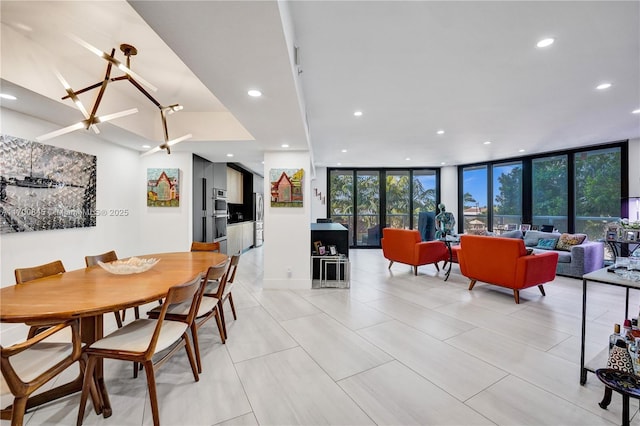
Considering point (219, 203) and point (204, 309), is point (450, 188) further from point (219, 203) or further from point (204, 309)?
point (204, 309)

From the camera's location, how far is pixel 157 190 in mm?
4312

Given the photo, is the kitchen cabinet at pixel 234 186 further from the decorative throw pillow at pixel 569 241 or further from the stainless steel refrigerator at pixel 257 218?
the decorative throw pillow at pixel 569 241

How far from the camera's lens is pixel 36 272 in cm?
206

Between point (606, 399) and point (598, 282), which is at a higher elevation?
point (598, 282)

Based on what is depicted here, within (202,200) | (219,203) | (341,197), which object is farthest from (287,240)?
(341,197)

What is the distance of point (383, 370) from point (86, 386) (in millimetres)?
1974

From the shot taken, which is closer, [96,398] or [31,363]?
[31,363]

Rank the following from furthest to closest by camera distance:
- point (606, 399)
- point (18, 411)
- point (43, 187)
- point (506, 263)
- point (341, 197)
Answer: point (341, 197), point (506, 263), point (43, 187), point (606, 399), point (18, 411)

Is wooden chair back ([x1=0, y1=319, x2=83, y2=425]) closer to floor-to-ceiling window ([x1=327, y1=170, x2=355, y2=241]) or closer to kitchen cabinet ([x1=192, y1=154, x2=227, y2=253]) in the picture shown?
kitchen cabinet ([x1=192, y1=154, x2=227, y2=253])

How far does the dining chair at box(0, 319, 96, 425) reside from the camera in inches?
48.1

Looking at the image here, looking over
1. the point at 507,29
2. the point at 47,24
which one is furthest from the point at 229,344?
the point at 507,29

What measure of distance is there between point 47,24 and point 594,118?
6344mm

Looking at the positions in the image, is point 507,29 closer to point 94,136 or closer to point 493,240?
point 493,240

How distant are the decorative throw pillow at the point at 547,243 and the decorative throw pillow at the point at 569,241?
7 cm
